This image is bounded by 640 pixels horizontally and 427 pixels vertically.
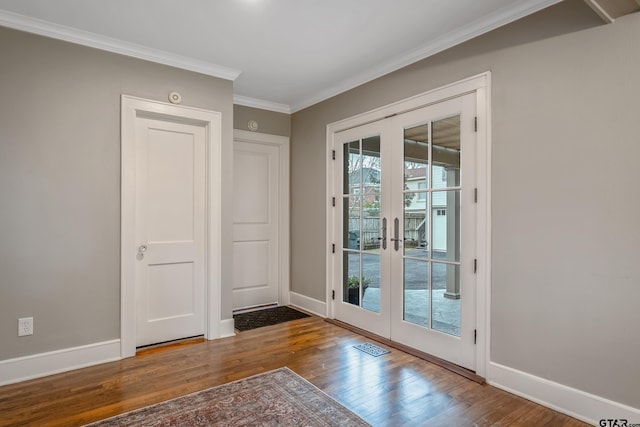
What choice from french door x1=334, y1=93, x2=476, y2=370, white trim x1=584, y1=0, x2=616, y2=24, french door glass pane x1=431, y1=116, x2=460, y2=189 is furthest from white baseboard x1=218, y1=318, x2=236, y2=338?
white trim x1=584, y1=0, x2=616, y2=24

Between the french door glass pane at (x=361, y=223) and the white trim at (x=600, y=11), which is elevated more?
the white trim at (x=600, y=11)

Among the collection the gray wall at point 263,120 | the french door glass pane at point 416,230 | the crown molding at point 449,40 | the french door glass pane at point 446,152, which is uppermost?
the crown molding at point 449,40

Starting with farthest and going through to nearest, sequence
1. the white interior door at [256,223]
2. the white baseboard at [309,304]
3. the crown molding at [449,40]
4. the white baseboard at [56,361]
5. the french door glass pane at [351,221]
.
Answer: the white interior door at [256,223]
the white baseboard at [309,304]
the french door glass pane at [351,221]
the white baseboard at [56,361]
the crown molding at [449,40]

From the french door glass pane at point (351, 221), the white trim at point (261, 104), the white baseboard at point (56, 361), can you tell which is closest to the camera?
the white baseboard at point (56, 361)

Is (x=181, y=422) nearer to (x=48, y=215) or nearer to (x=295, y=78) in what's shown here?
(x=48, y=215)

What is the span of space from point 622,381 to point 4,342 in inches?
159

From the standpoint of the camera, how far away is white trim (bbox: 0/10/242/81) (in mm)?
2545

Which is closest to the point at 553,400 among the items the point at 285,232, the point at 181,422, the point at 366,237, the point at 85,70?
the point at 366,237

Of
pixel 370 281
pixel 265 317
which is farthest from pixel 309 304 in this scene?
pixel 370 281

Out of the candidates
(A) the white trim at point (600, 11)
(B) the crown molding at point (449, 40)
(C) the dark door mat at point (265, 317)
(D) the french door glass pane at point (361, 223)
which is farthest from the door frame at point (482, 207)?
(C) the dark door mat at point (265, 317)

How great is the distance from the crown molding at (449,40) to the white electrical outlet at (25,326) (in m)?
3.47

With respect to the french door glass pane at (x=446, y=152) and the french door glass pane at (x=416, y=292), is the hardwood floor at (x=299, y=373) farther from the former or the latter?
the french door glass pane at (x=446, y=152)

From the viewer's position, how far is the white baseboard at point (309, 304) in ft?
13.5

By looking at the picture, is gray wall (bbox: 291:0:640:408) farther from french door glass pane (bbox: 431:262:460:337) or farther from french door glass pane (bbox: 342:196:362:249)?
french door glass pane (bbox: 342:196:362:249)
